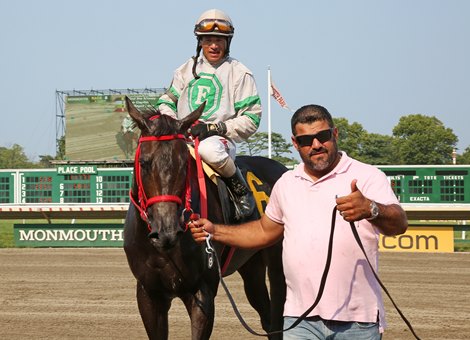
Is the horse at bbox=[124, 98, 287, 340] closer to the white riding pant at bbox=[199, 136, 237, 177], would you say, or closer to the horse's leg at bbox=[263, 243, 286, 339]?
the white riding pant at bbox=[199, 136, 237, 177]

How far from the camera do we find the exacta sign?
1780 cm

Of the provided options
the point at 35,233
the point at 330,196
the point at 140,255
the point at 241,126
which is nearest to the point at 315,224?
the point at 330,196

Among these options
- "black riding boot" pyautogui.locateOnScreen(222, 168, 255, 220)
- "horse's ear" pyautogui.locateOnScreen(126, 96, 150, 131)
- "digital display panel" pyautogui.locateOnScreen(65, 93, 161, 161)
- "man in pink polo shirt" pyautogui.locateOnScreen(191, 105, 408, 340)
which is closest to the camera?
"man in pink polo shirt" pyautogui.locateOnScreen(191, 105, 408, 340)

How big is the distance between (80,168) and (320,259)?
17.5 m

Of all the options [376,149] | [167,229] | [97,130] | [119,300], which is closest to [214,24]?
[167,229]

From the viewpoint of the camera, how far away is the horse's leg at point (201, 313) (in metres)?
5.21

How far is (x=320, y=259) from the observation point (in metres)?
3.71

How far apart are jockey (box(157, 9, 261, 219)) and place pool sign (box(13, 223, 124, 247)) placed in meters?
13.5

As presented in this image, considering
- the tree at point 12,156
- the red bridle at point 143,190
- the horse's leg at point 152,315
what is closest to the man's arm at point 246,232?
the red bridle at point 143,190

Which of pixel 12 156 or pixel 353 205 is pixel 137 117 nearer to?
pixel 353 205

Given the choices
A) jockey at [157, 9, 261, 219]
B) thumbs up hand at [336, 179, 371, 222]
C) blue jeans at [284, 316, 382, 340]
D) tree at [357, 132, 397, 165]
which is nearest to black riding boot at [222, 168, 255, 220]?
jockey at [157, 9, 261, 219]

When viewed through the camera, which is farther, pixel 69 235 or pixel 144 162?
pixel 69 235

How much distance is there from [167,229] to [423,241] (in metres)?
14.0

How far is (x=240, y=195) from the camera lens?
19.8 feet
